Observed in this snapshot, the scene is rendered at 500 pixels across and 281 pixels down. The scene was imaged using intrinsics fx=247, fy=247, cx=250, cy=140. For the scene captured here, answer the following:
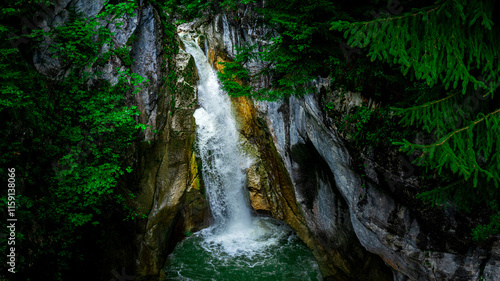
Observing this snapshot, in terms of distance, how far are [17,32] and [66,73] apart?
1.20 metres

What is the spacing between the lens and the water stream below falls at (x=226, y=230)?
9016 mm

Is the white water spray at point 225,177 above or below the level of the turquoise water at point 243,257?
above

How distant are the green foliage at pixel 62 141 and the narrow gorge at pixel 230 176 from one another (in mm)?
62

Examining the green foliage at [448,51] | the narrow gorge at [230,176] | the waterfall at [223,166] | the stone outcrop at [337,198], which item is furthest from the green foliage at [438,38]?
the waterfall at [223,166]

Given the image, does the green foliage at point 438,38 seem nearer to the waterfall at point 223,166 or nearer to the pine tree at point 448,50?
the pine tree at point 448,50

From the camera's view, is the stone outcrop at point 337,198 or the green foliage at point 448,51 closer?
the green foliage at point 448,51

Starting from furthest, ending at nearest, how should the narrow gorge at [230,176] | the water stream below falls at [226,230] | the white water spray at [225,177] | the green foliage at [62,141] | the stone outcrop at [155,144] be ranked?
the white water spray at [225,177]
the water stream below falls at [226,230]
the stone outcrop at [155,144]
the narrow gorge at [230,176]
the green foliage at [62,141]

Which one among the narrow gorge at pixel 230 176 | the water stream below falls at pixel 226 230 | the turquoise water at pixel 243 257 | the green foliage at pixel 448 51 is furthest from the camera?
the water stream below falls at pixel 226 230

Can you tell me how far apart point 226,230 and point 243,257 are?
1.81 metres

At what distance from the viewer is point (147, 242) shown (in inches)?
349

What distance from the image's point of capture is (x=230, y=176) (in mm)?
11297

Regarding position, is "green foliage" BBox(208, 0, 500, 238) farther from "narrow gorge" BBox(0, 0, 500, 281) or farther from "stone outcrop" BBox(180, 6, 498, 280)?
"stone outcrop" BBox(180, 6, 498, 280)

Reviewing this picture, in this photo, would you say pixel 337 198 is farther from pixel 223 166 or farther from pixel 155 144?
pixel 155 144

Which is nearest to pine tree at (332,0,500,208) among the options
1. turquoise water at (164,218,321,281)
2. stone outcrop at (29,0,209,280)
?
stone outcrop at (29,0,209,280)
